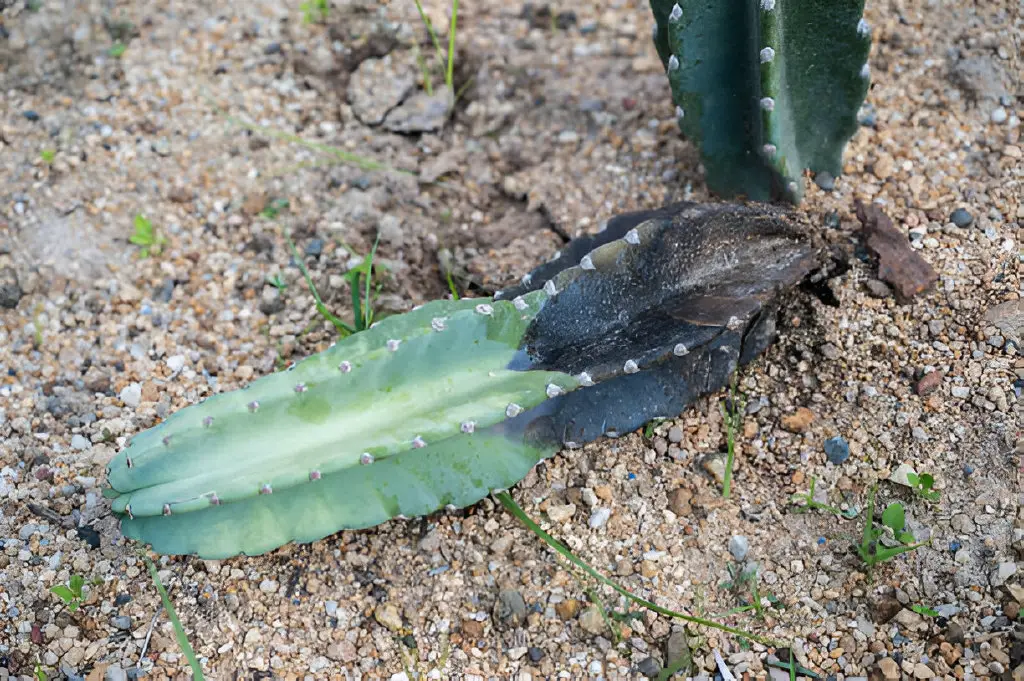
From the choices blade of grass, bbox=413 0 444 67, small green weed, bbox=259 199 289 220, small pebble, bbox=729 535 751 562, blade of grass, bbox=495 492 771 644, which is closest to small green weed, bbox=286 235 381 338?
small green weed, bbox=259 199 289 220

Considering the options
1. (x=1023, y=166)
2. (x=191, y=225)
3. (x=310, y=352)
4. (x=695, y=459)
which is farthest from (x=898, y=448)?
(x=191, y=225)

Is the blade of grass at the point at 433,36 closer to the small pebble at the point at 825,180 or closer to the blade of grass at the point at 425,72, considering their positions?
the blade of grass at the point at 425,72

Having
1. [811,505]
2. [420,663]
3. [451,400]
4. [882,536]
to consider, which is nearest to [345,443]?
[451,400]

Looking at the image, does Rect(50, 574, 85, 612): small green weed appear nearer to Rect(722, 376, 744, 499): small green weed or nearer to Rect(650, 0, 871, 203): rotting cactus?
Rect(722, 376, 744, 499): small green weed

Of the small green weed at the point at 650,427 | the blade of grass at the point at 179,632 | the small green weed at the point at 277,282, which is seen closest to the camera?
the blade of grass at the point at 179,632

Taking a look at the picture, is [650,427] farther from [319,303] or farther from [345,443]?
[319,303]

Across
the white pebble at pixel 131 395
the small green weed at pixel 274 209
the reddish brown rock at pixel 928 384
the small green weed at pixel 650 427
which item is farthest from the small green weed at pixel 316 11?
the reddish brown rock at pixel 928 384
